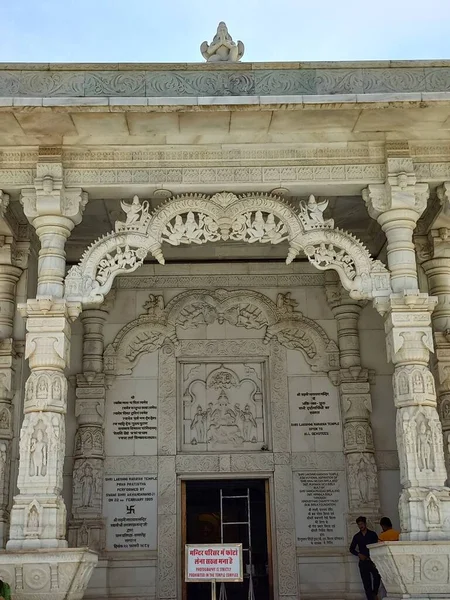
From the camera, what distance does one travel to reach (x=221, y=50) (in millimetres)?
9562

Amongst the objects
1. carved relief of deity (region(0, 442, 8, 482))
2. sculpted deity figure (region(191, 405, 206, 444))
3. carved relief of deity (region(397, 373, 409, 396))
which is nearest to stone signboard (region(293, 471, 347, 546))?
sculpted deity figure (region(191, 405, 206, 444))

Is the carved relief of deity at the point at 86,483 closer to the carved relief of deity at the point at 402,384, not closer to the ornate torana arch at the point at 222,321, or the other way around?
the ornate torana arch at the point at 222,321

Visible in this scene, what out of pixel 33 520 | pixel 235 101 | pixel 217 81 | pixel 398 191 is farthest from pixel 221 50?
pixel 33 520

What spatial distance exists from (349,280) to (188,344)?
11.5 ft

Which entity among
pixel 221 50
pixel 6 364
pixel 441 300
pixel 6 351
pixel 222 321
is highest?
pixel 221 50

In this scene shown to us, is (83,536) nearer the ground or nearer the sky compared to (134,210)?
nearer the ground

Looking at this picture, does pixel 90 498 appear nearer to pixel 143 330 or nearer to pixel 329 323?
pixel 143 330

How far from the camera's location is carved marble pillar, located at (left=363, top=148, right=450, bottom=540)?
302 inches

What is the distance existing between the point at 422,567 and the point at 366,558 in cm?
265

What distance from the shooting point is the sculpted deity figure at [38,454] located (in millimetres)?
7789

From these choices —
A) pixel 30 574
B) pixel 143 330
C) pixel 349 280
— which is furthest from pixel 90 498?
pixel 349 280

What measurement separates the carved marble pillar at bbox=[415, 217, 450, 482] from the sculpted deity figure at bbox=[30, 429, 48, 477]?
194 inches

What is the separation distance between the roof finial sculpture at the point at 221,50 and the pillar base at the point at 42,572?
231 inches

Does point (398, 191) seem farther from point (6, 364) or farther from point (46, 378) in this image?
point (6, 364)
